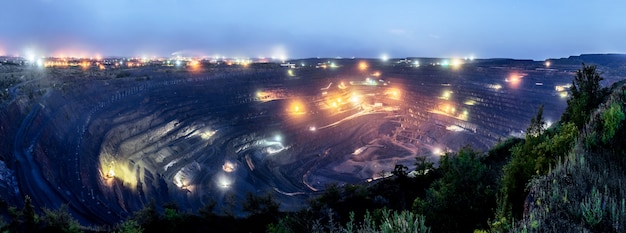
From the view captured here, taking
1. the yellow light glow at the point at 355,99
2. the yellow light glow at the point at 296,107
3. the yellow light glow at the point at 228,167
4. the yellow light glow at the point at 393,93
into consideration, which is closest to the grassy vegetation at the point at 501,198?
the yellow light glow at the point at 228,167

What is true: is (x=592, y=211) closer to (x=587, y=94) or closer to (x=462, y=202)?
(x=462, y=202)

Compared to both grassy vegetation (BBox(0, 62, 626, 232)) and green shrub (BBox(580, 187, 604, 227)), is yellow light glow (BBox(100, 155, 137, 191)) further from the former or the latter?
green shrub (BBox(580, 187, 604, 227))

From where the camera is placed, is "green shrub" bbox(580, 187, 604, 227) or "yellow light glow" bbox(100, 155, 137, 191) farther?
"yellow light glow" bbox(100, 155, 137, 191)

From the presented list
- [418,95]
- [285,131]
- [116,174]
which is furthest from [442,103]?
[116,174]

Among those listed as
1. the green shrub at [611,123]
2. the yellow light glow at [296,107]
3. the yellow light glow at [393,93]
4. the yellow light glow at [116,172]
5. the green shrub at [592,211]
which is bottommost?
the yellow light glow at [116,172]

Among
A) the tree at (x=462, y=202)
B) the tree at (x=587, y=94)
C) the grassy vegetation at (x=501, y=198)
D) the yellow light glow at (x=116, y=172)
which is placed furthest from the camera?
the yellow light glow at (x=116, y=172)

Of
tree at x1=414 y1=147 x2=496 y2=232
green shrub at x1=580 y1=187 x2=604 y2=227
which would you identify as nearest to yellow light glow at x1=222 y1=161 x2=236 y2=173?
tree at x1=414 y1=147 x2=496 y2=232

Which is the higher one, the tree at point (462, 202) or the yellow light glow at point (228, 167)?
the tree at point (462, 202)

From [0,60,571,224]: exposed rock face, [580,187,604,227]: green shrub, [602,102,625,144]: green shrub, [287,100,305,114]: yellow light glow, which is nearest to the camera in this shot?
[580,187,604,227]: green shrub

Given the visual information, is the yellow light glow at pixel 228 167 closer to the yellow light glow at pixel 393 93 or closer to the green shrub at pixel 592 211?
the green shrub at pixel 592 211
